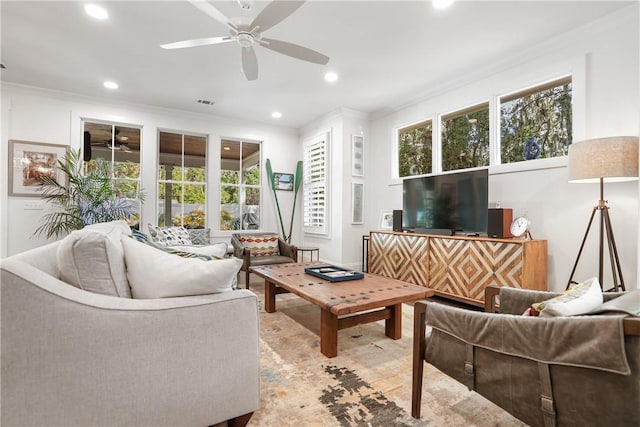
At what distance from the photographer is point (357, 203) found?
5059 millimetres

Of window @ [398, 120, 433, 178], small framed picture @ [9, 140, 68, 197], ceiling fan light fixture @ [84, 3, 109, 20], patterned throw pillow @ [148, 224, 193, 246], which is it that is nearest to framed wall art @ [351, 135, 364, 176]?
window @ [398, 120, 433, 178]

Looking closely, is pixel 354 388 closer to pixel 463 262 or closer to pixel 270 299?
pixel 270 299

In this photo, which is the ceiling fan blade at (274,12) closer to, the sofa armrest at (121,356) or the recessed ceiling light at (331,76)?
the recessed ceiling light at (331,76)

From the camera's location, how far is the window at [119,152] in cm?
454

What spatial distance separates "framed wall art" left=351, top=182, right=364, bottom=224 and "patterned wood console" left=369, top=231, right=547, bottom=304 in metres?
0.83

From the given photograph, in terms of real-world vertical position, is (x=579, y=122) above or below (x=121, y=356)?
above

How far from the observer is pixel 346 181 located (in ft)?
Result: 16.2

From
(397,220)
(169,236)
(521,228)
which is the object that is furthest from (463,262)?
(169,236)

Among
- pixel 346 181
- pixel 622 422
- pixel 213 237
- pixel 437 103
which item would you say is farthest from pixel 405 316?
pixel 213 237

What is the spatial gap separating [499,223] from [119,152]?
17.7 feet

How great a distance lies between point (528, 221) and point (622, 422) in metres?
2.52

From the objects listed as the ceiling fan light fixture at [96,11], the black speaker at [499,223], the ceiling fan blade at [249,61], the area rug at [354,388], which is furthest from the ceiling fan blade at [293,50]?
the area rug at [354,388]

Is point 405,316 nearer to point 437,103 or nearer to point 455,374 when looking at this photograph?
point 455,374

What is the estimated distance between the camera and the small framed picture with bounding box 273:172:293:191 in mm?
5796
